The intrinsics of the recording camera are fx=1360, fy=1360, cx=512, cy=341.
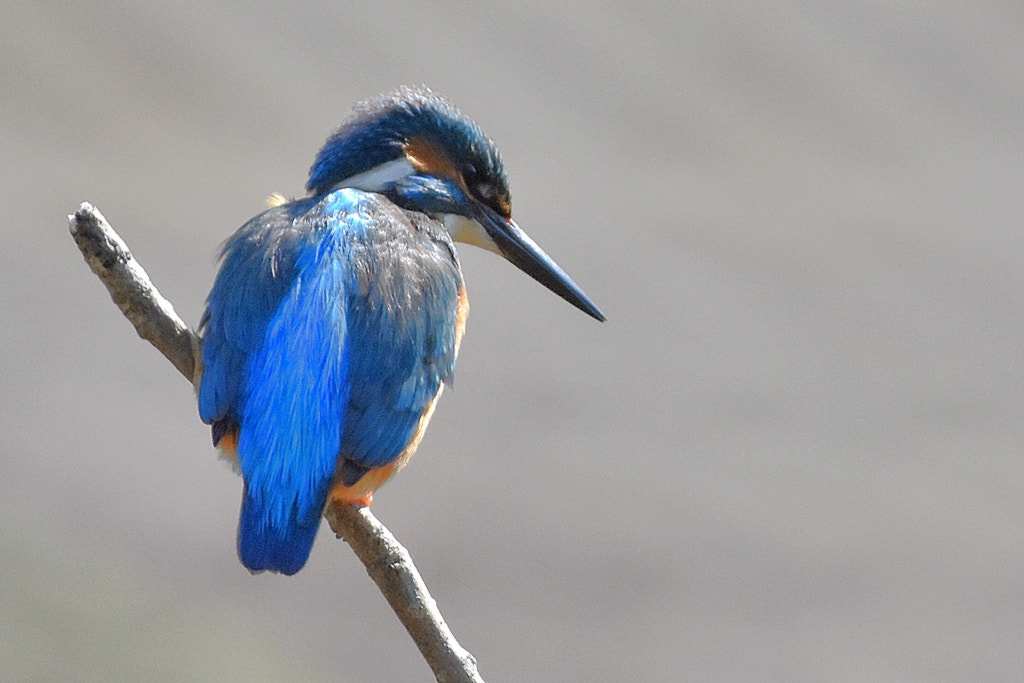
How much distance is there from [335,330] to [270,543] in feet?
0.83

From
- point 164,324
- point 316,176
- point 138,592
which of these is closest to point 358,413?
point 164,324

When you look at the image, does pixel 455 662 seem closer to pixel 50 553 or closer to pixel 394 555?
pixel 394 555

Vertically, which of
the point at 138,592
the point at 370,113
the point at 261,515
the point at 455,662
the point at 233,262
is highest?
the point at 370,113

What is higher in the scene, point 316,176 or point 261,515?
point 316,176

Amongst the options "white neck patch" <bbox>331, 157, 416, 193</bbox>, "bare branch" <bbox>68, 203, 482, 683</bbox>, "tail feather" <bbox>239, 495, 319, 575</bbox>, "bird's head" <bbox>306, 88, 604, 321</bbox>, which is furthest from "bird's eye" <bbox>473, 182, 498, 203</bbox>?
"tail feather" <bbox>239, 495, 319, 575</bbox>

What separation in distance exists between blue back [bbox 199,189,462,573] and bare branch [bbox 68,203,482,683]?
5 cm

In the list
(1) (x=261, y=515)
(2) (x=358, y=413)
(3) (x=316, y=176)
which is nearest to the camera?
(1) (x=261, y=515)

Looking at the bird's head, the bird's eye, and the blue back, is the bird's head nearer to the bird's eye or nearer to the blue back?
the bird's eye

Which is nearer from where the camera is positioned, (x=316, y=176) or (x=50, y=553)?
(x=316, y=176)

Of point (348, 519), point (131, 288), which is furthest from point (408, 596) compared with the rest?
point (131, 288)

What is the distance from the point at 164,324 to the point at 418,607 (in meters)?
0.43

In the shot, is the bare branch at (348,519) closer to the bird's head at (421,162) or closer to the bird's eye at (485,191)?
the bird's head at (421,162)

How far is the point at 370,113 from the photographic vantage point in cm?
178

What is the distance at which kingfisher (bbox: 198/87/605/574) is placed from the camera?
4.48ft
